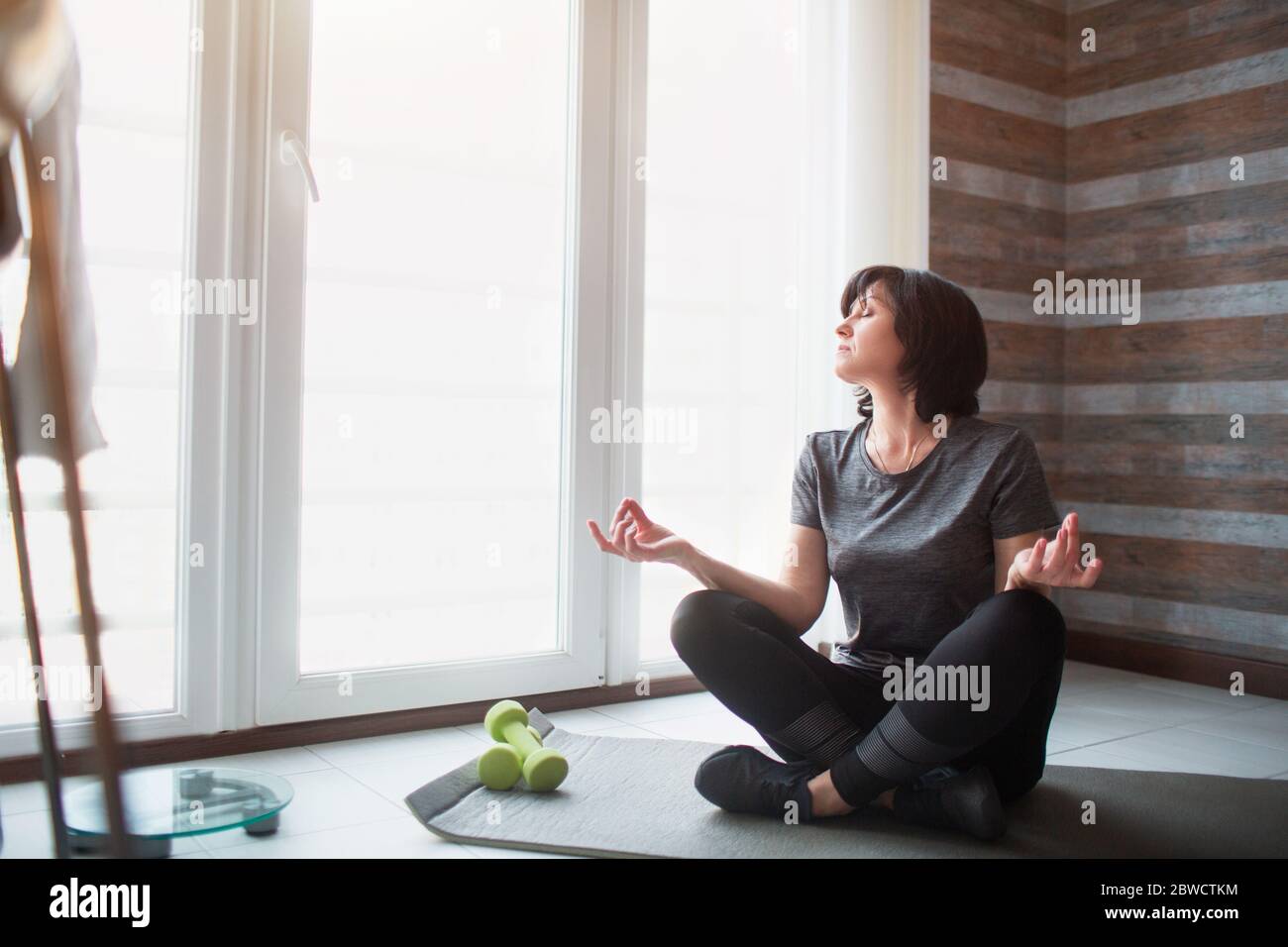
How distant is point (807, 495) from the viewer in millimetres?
2045

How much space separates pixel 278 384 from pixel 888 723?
140 cm

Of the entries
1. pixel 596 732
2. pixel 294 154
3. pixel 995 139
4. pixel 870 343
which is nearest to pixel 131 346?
pixel 294 154

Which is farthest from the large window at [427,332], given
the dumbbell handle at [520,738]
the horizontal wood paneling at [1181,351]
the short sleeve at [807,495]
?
the horizontal wood paneling at [1181,351]

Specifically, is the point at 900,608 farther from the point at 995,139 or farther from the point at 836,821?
the point at 995,139

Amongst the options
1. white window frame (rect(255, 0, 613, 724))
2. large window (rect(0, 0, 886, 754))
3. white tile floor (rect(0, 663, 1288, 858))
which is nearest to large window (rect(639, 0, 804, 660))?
large window (rect(0, 0, 886, 754))

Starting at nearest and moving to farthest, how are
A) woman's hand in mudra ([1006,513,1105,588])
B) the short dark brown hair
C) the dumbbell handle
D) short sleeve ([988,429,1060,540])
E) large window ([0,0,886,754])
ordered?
1. woman's hand in mudra ([1006,513,1105,588])
2. short sleeve ([988,429,1060,540])
3. the short dark brown hair
4. the dumbbell handle
5. large window ([0,0,886,754])

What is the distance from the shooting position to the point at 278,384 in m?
2.32

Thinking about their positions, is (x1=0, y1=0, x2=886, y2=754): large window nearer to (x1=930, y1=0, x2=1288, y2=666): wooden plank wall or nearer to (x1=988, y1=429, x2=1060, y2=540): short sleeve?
(x1=930, y1=0, x2=1288, y2=666): wooden plank wall

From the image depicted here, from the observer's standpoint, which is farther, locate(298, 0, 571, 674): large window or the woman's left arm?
locate(298, 0, 571, 674): large window

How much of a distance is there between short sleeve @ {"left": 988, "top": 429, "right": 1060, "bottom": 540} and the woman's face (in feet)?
0.82

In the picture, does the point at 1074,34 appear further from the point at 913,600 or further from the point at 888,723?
the point at 888,723

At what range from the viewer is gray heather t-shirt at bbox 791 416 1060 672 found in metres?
1.79
